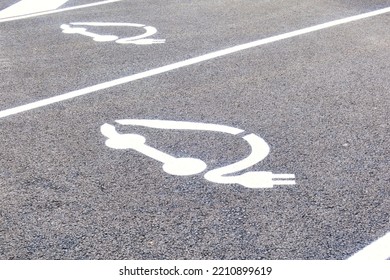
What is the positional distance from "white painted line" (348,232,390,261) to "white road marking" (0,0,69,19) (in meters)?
8.62

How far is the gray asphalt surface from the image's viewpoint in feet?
14.9

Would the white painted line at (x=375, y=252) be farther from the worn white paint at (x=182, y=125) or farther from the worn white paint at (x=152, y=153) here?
the worn white paint at (x=182, y=125)

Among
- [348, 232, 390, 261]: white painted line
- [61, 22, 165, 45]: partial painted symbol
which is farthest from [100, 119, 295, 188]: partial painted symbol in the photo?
[61, 22, 165, 45]: partial painted symbol

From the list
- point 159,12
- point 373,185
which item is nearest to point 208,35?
point 159,12

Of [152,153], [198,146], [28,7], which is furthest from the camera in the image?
[28,7]

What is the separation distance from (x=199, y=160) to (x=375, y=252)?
178 centimetres

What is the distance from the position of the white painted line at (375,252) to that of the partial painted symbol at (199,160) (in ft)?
3.15

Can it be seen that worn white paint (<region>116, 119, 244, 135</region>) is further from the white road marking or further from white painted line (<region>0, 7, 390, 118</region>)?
the white road marking

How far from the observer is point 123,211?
4.86 metres

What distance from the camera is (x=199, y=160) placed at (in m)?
5.71

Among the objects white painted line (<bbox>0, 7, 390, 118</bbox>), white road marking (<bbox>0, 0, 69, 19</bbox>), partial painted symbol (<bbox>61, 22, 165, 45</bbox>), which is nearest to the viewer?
white painted line (<bbox>0, 7, 390, 118</bbox>)

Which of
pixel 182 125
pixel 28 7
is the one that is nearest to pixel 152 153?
pixel 182 125

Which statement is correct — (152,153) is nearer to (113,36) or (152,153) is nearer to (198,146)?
(198,146)
